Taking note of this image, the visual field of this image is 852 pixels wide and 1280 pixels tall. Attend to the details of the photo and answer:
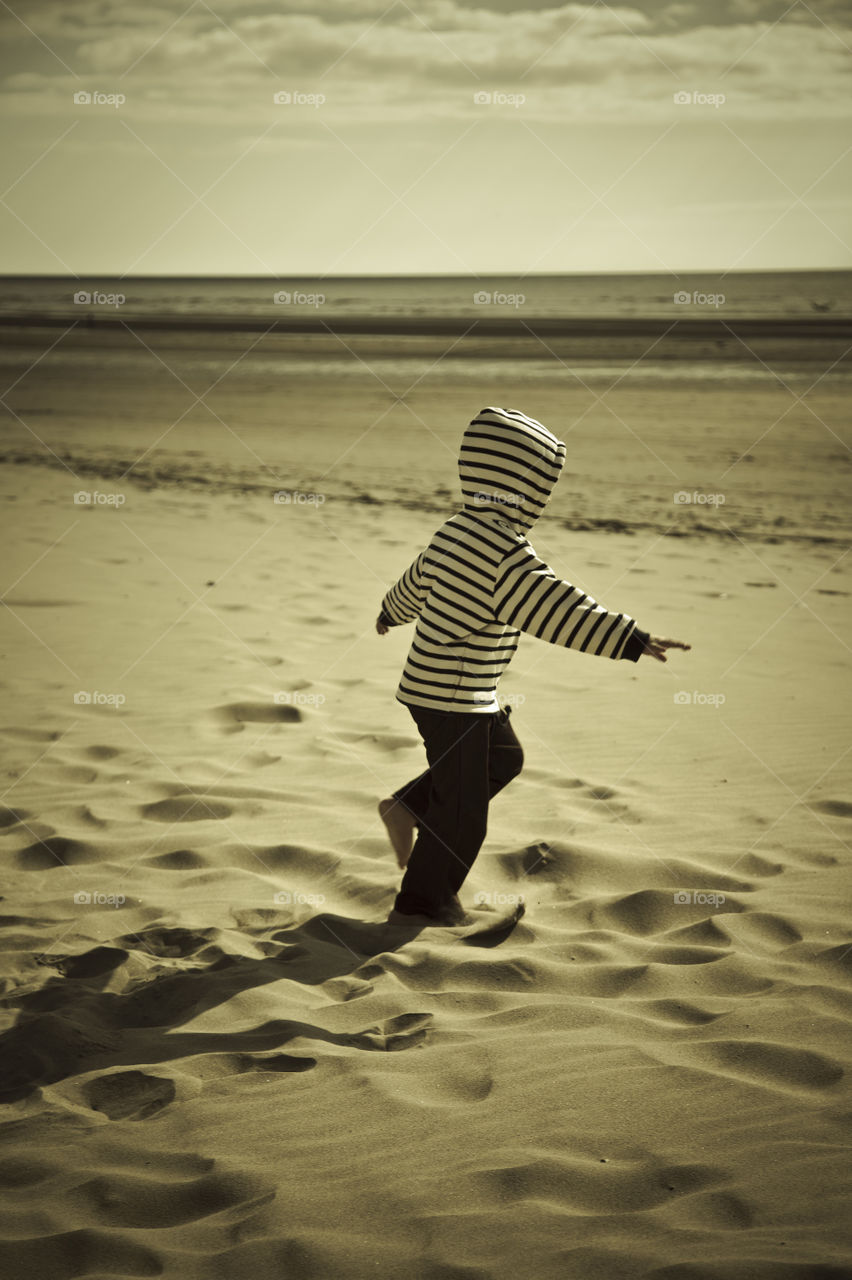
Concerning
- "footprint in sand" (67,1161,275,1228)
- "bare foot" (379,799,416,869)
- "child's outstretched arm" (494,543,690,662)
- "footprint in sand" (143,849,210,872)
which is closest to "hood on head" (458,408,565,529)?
"child's outstretched arm" (494,543,690,662)

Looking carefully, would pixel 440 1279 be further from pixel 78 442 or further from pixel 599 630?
pixel 78 442

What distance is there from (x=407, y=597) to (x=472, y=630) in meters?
0.41

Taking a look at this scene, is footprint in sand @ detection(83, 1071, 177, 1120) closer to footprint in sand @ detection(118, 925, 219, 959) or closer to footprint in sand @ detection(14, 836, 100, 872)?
footprint in sand @ detection(118, 925, 219, 959)

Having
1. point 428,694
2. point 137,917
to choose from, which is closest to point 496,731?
point 428,694

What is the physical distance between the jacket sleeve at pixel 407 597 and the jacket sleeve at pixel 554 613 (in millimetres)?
370

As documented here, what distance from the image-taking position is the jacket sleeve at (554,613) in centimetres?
330

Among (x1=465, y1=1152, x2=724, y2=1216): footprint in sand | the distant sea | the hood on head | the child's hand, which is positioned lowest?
(x1=465, y1=1152, x2=724, y2=1216): footprint in sand

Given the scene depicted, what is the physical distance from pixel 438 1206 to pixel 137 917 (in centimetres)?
177

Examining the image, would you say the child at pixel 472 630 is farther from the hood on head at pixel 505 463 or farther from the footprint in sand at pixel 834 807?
the footprint in sand at pixel 834 807

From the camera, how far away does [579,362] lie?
968 inches

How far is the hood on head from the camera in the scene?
3547 millimetres

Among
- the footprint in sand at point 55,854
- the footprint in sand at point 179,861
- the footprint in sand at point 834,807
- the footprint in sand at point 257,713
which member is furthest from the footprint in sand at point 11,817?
the footprint in sand at point 834,807

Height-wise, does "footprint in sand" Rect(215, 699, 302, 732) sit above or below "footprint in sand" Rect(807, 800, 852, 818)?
above

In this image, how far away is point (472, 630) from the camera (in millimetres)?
3518
